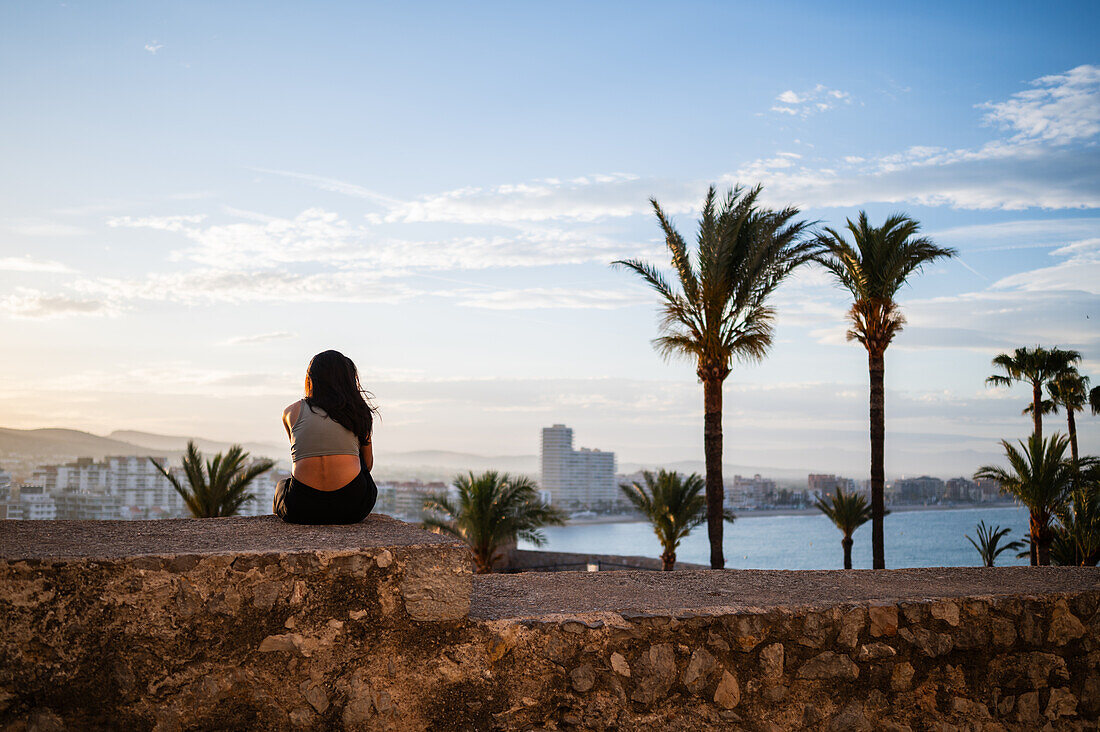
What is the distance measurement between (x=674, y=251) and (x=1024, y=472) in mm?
9355

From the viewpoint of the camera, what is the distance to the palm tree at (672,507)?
Answer: 972 inches

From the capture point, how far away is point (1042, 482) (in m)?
17.9

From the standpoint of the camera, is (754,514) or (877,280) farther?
(754,514)

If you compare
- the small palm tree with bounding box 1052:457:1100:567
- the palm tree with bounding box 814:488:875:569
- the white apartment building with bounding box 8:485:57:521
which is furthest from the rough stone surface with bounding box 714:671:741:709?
the palm tree with bounding box 814:488:875:569

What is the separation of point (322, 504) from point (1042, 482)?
18.7 metres

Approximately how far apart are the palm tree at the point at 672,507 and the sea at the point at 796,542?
30621 mm

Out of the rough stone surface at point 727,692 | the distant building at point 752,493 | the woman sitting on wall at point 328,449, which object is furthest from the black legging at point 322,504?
the distant building at point 752,493

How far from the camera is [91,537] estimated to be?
10.6ft

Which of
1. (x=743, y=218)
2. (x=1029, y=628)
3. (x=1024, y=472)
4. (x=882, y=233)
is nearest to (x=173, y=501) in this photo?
(x=743, y=218)

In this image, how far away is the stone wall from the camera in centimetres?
280

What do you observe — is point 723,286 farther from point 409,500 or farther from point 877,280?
point 409,500

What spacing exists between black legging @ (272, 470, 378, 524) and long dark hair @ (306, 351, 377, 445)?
29 cm

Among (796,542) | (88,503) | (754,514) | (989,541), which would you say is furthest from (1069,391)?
(754,514)

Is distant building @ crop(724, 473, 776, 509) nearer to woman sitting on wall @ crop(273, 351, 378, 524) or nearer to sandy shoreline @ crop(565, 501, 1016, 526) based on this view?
sandy shoreline @ crop(565, 501, 1016, 526)
